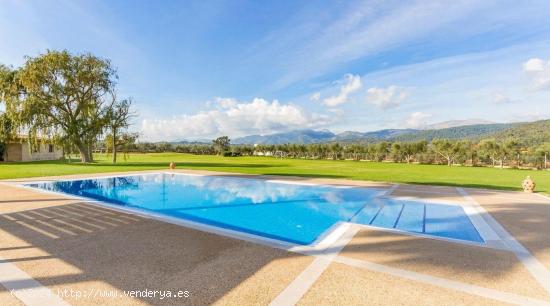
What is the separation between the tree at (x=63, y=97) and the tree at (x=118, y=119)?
24.7 inches

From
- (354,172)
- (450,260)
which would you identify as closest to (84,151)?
(354,172)

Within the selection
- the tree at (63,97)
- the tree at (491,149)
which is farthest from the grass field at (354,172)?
the tree at (491,149)

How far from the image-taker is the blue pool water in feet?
18.8

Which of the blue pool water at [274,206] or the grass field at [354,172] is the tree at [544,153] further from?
the blue pool water at [274,206]

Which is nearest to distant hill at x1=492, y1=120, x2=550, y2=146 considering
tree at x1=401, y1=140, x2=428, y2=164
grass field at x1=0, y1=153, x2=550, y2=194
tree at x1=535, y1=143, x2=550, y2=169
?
tree at x1=535, y1=143, x2=550, y2=169

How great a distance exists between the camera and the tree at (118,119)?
22.2 meters

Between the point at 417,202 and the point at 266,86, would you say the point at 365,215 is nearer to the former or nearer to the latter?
the point at 417,202

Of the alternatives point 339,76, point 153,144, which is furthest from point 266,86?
point 153,144

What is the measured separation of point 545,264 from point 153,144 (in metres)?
67.0

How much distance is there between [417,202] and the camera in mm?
7797

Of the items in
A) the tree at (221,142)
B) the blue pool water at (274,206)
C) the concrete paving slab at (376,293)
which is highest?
the tree at (221,142)

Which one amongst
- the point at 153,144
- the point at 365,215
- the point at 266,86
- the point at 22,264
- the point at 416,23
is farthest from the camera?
the point at 153,144

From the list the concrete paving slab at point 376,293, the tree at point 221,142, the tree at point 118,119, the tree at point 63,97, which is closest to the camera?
the concrete paving slab at point 376,293

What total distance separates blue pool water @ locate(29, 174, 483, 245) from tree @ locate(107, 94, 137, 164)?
465 inches
